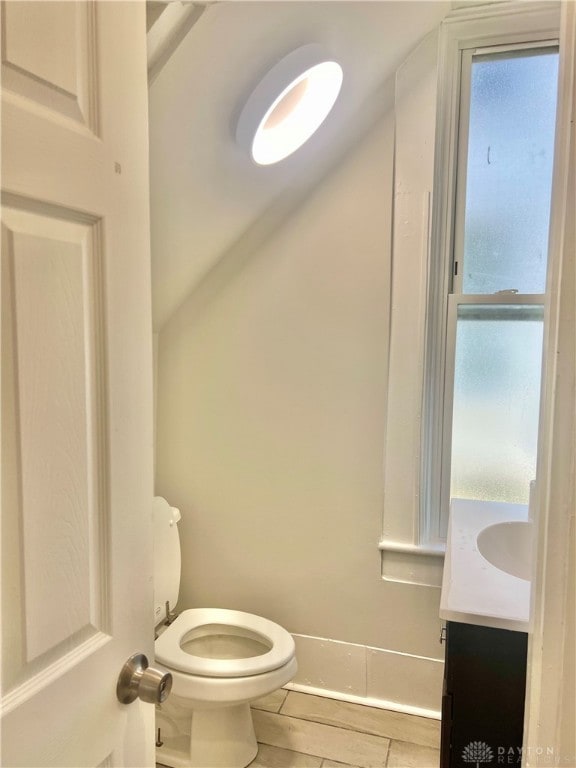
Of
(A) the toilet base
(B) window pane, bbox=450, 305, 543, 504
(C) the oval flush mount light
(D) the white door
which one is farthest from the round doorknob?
(B) window pane, bbox=450, 305, 543, 504

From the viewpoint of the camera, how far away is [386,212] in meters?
1.78

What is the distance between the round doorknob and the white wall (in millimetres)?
1246

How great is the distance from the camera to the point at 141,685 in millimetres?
709

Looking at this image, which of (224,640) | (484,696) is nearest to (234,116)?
(484,696)

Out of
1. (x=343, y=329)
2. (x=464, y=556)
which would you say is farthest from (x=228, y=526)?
(x=464, y=556)

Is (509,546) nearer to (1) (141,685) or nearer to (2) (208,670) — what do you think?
(2) (208,670)

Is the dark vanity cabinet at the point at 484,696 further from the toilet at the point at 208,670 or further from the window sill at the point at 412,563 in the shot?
the window sill at the point at 412,563

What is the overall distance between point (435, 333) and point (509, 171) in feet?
1.91

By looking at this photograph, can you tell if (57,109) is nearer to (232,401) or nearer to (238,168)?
(238,168)

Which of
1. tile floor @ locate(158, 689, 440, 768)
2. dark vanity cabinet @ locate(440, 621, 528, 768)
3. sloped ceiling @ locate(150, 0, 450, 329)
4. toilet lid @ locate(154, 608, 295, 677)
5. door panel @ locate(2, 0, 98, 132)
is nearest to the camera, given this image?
door panel @ locate(2, 0, 98, 132)

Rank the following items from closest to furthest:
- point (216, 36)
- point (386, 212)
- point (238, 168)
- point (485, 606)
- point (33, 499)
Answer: point (33, 499)
point (485, 606)
point (216, 36)
point (238, 168)
point (386, 212)

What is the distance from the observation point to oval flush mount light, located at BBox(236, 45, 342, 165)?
1.25 metres

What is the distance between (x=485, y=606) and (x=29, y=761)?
2.41 feet

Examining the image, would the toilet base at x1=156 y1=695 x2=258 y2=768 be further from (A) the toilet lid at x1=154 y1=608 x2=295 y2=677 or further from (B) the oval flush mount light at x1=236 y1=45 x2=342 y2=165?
(B) the oval flush mount light at x1=236 y1=45 x2=342 y2=165
